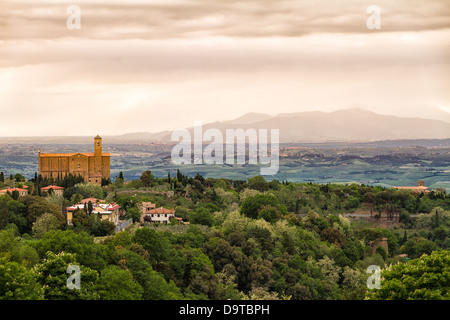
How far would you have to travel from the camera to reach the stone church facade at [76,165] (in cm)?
4950

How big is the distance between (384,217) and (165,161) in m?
33.4

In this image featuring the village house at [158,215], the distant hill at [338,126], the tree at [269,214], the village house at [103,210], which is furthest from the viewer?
the distant hill at [338,126]

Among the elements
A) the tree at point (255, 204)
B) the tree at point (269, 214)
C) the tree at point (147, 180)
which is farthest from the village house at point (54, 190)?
the tree at point (269, 214)

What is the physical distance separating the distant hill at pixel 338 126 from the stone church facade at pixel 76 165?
24.9 meters

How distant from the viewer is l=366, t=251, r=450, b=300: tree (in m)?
19.2

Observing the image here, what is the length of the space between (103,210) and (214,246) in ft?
24.6

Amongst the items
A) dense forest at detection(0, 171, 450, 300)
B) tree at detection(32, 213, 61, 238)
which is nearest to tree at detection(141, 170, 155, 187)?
dense forest at detection(0, 171, 450, 300)

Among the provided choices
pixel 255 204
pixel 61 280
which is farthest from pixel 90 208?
pixel 61 280

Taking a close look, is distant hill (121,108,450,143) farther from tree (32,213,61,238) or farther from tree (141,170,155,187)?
tree (32,213,61,238)

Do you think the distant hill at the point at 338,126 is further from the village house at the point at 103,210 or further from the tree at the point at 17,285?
the tree at the point at 17,285

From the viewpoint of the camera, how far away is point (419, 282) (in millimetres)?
19578

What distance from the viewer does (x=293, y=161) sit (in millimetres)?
92188

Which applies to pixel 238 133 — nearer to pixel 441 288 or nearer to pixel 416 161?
pixel 416 161

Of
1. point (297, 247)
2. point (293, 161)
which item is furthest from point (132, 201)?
point (293, 161)
